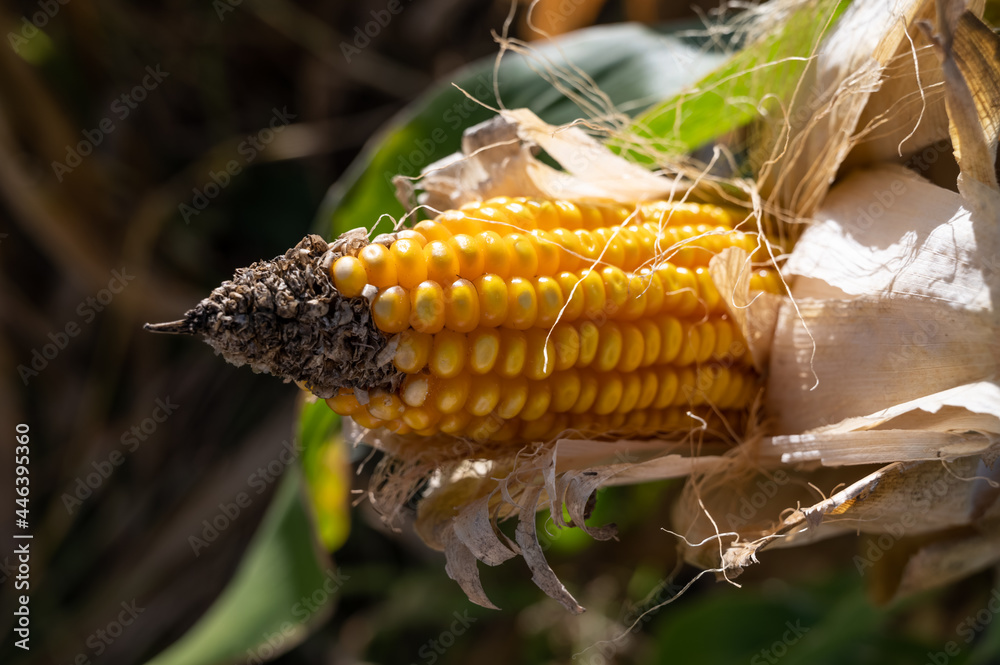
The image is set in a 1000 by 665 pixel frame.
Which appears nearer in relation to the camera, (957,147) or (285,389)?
(957,147)

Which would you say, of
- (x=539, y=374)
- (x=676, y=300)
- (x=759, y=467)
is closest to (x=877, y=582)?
(x=759, y=467)

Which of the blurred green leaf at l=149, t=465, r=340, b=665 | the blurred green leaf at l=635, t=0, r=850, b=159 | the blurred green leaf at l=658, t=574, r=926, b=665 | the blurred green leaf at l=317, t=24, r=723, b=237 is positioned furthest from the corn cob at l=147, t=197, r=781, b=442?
the blurred green leaf at l=658, t=574, r=926, b=665

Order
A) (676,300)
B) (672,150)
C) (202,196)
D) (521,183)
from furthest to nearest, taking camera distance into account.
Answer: (202,196) < (672,150) < (521,183) < (676,300)

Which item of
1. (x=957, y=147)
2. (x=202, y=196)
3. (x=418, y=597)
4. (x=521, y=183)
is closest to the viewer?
(x=957, y=147)

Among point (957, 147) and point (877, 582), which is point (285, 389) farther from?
point (957, 147)

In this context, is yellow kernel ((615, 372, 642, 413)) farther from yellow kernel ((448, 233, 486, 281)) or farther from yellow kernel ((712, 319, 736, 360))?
yellow kernel ((448, 233, 486, 281))

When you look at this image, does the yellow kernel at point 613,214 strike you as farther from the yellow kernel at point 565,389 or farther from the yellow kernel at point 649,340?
the yellow kernel at point 565,389
